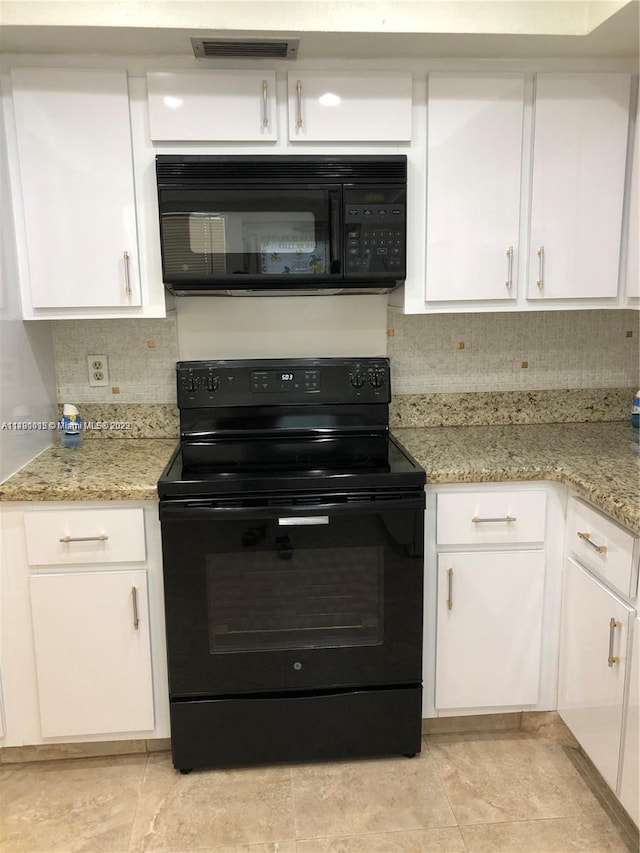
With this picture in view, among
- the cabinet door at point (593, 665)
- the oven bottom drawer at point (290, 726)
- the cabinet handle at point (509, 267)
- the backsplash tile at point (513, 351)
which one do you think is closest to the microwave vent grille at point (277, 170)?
the cabinet handle at point (509, 267)

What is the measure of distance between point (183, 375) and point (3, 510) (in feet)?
2.31

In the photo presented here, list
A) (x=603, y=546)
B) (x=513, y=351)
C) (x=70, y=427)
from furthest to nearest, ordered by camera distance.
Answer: (x=513, y=351)
(x=70, y=427)
(x=603, y=546)

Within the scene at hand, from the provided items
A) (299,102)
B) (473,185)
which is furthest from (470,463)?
(299,102)

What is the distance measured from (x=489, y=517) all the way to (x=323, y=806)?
936 millimetres

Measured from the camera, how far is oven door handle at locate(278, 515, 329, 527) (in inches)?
73.5

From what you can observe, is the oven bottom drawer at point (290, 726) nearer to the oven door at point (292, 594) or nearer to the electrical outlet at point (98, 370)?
the oven door at point (292, 594)

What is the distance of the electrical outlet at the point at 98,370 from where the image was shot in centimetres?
237

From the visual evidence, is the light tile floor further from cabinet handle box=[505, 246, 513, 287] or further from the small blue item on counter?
cabinet handle box=[505, 246, 513, 287]

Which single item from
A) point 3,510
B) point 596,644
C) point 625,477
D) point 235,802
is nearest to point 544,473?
point 625,477

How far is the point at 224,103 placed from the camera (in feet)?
6.42

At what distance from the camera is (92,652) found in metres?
1.96

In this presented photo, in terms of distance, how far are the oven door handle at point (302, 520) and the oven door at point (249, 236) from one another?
0.71 m

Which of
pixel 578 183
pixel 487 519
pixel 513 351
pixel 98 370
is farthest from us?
pixel 513 351

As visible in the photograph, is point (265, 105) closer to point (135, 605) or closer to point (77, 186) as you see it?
point (77, 186)
